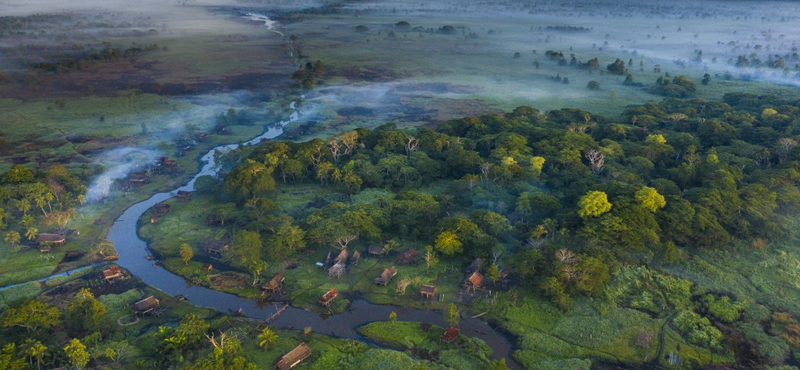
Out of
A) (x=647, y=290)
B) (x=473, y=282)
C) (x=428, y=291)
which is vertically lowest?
(x=428, y=291)

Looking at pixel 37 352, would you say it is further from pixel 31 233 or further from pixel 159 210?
pixel 159 210

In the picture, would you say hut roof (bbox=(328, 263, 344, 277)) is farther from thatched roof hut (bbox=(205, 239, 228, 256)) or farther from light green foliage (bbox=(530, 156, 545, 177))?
light green foliage (bbox=(530, 156, 545, 177))

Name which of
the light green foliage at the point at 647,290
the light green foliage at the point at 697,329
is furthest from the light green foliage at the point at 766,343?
the light green foliage at the point at 647,290

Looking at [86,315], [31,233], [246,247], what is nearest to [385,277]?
[246,247]

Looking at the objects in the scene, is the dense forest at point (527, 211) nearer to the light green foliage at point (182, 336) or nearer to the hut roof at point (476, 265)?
the light green foliage at point (182, 336)

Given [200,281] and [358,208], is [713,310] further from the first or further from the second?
[200,281]

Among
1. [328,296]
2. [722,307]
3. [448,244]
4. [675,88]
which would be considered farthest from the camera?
[675,88]

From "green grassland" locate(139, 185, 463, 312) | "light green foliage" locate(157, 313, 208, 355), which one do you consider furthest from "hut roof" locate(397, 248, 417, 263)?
"light green foliage" locate(157, 313, 208, 355)
